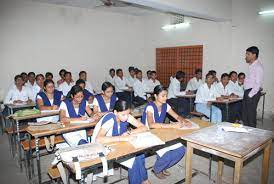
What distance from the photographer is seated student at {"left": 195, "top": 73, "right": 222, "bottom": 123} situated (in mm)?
4742

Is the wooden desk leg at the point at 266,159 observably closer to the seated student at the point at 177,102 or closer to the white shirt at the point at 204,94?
the white shirt at the point at 204,94

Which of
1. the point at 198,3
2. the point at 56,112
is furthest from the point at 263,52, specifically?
the point at 56,112

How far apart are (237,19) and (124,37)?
420 cm

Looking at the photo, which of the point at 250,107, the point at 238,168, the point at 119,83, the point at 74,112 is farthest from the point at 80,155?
the point at 119,83

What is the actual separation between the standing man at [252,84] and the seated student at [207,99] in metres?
0.56

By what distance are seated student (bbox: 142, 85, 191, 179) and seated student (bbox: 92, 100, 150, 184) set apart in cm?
37

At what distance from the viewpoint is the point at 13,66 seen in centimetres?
653

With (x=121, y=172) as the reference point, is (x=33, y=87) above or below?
above

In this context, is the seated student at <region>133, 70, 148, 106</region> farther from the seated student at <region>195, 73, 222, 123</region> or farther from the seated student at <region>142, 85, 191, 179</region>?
the seated student at <region>142, 85, 191, 179</region>

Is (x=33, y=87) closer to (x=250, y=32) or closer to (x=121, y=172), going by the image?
(x=121, y=172)

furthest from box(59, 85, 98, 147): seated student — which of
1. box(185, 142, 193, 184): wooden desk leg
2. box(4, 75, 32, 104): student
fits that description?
box(4, 75, 32, 104): student

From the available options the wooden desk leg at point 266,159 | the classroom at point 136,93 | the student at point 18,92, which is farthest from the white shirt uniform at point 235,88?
the student at point 18,92

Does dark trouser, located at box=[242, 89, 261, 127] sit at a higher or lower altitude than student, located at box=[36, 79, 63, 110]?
lower

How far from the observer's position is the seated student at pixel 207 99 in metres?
4.74
